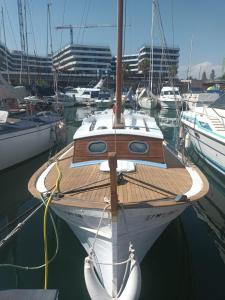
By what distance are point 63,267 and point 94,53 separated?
120827 mm

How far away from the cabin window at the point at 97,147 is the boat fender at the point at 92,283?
3.35 meters

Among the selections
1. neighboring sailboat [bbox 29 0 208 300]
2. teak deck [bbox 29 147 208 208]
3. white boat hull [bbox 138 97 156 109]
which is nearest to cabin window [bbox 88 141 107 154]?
neighboring sailboat [bbox 29 0 208 300]

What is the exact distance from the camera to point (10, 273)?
23.0ft

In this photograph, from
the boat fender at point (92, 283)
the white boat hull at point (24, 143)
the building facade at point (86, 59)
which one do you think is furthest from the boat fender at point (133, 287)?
the building facade at point (86, 59)

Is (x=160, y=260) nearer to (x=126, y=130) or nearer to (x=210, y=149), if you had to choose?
(x=126, y=130)

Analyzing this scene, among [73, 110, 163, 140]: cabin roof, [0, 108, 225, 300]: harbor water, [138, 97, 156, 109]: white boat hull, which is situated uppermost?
[138, 97, 156, 109]: white boat hull

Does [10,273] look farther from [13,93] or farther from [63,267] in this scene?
[13,93]

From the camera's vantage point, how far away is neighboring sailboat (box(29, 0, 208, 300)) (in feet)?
17.9

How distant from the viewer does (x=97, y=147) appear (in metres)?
8.12

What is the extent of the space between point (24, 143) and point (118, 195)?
10161mm

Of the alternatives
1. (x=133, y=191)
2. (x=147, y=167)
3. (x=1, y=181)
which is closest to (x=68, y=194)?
(x=133, y=191)

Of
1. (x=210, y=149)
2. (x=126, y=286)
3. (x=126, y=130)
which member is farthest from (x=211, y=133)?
(x=126, y=286)

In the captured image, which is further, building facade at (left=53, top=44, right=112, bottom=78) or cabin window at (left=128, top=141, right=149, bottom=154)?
building facade at (left=53, top=44, right=112, bottom=78)

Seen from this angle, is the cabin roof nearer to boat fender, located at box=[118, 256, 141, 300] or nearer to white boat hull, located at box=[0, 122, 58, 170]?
boat fender, located at box=[118, 256, 141, 300]
